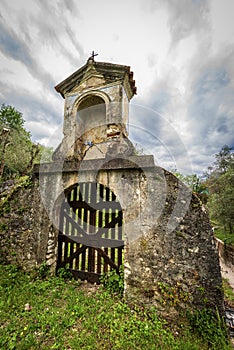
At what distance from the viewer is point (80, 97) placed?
457 centimetres

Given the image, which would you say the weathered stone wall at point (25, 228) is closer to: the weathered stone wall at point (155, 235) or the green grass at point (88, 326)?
the weathered stone wall at point (155, 235)

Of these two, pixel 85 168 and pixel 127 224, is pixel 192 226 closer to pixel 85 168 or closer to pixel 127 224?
pixel 127 224

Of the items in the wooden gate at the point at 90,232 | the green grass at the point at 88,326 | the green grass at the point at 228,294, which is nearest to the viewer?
the green grass at the point at 88,326

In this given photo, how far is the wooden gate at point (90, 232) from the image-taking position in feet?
12.5

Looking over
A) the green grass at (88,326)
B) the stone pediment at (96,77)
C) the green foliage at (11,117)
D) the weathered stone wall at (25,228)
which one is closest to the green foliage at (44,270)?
the weathered stone wall at (25,228)

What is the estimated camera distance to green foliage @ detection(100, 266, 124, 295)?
3434mm

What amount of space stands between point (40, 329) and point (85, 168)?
2914 millimetres

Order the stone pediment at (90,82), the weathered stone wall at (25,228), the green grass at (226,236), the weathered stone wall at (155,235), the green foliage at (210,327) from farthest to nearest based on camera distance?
the green grass at (226,236) < the stone pediment at (90,82) < the weathered stone wall at (25,228) < the weathered stone wall at (155,235) < the green foliage at (210,327)

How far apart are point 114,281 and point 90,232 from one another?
1.22 metres

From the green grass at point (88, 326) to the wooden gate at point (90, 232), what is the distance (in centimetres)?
66

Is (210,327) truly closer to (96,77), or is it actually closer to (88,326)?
(88,326)

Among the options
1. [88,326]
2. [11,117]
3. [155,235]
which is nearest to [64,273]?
[88,326]

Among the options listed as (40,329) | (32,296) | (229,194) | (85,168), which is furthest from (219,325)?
(229,194)

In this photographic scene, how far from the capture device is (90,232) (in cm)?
405
